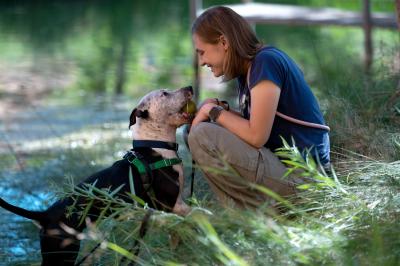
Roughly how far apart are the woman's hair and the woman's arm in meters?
0.22

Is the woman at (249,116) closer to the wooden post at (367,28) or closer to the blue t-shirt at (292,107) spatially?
the blue t-shirt at (292,107)

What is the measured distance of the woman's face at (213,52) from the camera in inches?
144

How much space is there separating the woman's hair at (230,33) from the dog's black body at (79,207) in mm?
534

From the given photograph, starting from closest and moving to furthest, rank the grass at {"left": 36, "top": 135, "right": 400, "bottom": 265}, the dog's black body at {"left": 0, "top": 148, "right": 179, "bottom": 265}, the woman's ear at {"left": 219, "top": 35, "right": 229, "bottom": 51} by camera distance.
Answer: the grass at {"left": 36, "top": 135, "right": 400, "bottom": 265}
the dog's black body at {"left": 0, "top": 148, "right": 179, "bottom": 265}
the woman's ear at {"left": 219, "top": 35, "right": 229, "bottom": 51}

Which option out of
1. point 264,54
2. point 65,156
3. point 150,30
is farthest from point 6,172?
point 150,30

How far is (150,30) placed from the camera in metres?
12.2

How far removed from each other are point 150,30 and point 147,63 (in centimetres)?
252

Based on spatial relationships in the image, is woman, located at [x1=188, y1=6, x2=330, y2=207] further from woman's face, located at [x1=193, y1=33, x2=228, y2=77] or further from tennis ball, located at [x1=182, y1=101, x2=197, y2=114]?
tennis ball, located at [x1=182, y1=101, x2=197, y2=114]

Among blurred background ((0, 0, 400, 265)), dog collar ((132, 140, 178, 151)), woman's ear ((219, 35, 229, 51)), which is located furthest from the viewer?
blurred background ((0, 0, 400, 265))

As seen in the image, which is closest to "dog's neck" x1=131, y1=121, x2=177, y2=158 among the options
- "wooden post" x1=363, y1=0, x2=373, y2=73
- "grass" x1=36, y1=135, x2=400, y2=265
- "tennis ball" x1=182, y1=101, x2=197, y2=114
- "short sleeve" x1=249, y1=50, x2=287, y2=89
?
"tennis ball" x1=182, y1=101, x2=197, y2=114

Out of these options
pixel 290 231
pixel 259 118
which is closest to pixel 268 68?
pixel 259 118

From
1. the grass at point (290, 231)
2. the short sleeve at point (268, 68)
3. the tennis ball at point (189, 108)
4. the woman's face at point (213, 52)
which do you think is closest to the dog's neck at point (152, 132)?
the tennis ball at point (189, 108)

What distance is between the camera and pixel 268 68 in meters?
3.49

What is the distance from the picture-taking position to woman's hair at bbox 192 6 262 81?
11.9 feet
